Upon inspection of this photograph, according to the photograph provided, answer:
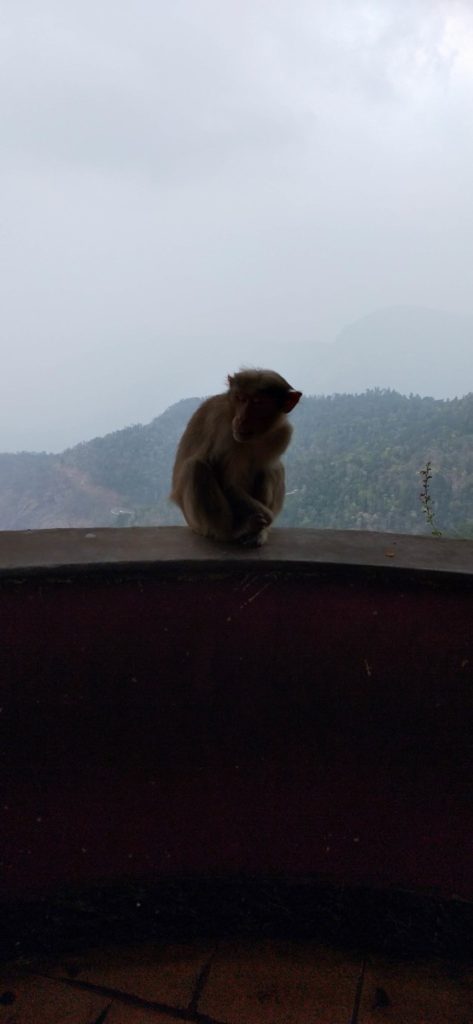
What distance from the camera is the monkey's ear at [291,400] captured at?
2.39 meters

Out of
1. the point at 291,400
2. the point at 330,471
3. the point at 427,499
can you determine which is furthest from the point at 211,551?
the point at 330,471

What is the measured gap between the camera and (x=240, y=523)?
8.09 feet

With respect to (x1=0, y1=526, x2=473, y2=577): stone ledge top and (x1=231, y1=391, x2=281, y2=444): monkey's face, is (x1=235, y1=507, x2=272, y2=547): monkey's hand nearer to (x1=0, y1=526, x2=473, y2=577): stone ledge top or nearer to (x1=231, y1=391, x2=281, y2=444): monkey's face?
(x1=0, y1=526, x2=473, y2=577): stone ledge top

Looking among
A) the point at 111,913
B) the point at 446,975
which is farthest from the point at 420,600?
the point at 111,913

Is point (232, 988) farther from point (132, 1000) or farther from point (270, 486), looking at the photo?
point (270, 486)

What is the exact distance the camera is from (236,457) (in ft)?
8.55

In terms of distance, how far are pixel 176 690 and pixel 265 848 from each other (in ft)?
1.67

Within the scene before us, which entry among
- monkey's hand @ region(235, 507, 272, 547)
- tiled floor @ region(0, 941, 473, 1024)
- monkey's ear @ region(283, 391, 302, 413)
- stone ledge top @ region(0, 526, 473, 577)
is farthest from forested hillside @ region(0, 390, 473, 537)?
tiled floor @ region(0, 941, 473, 1024)

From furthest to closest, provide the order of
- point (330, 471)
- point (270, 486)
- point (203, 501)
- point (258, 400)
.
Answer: point (330, 471) → point (270, 486) → point (203, 501) → point (258, 400)

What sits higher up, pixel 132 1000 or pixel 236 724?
pixel 236 724

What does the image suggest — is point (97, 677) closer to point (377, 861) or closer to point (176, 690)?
point (176, 690)

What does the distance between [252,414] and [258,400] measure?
0.16ft

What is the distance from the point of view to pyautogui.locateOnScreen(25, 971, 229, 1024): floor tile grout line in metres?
1.73

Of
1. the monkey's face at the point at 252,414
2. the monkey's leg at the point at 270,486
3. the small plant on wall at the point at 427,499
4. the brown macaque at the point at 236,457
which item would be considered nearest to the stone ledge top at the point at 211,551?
the brown macaque at the point at 236,457
